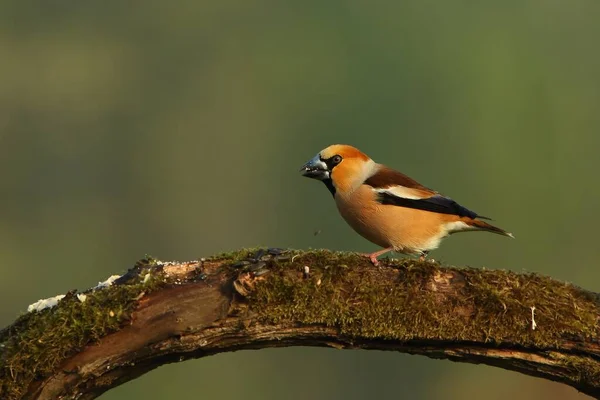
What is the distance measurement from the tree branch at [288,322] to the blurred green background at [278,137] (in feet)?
110

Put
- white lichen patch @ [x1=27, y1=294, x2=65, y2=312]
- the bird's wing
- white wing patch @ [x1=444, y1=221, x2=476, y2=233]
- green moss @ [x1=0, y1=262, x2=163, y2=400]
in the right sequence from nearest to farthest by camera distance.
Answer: green moss @ [x1=0, y1=262, x2=163, y2=400]
white lichen patch @ [x1=27, y1=294, x2=65, y2=312]
the bird's wing
white wing patch @ [x1=444, y1=221, x2=476, y2=233]

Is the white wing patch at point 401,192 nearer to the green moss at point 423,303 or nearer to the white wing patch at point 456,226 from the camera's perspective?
the white wing patch at point 456,226

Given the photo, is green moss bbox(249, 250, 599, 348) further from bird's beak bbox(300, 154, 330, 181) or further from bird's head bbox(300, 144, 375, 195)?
bird's beak bbox(300, 154, 330, 181)

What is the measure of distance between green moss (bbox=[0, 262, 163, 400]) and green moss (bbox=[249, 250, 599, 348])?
2.94 feet

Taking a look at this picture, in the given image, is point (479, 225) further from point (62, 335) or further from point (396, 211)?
point (62, 335)

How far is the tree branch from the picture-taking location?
5.72 meters

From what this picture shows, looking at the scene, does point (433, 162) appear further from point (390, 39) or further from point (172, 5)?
point (172, 5)

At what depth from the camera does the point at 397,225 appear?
24.6ft

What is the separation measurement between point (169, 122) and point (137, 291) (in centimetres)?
7270

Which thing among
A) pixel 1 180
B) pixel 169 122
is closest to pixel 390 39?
pixel 169 122

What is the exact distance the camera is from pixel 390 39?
272 feet

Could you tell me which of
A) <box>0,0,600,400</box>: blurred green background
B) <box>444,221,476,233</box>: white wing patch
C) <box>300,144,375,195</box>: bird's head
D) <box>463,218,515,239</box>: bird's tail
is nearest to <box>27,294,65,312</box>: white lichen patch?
<box>300,144,375,195</box>: bird's head

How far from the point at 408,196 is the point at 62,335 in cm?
338

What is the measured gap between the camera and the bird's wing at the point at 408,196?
7.61 meters
